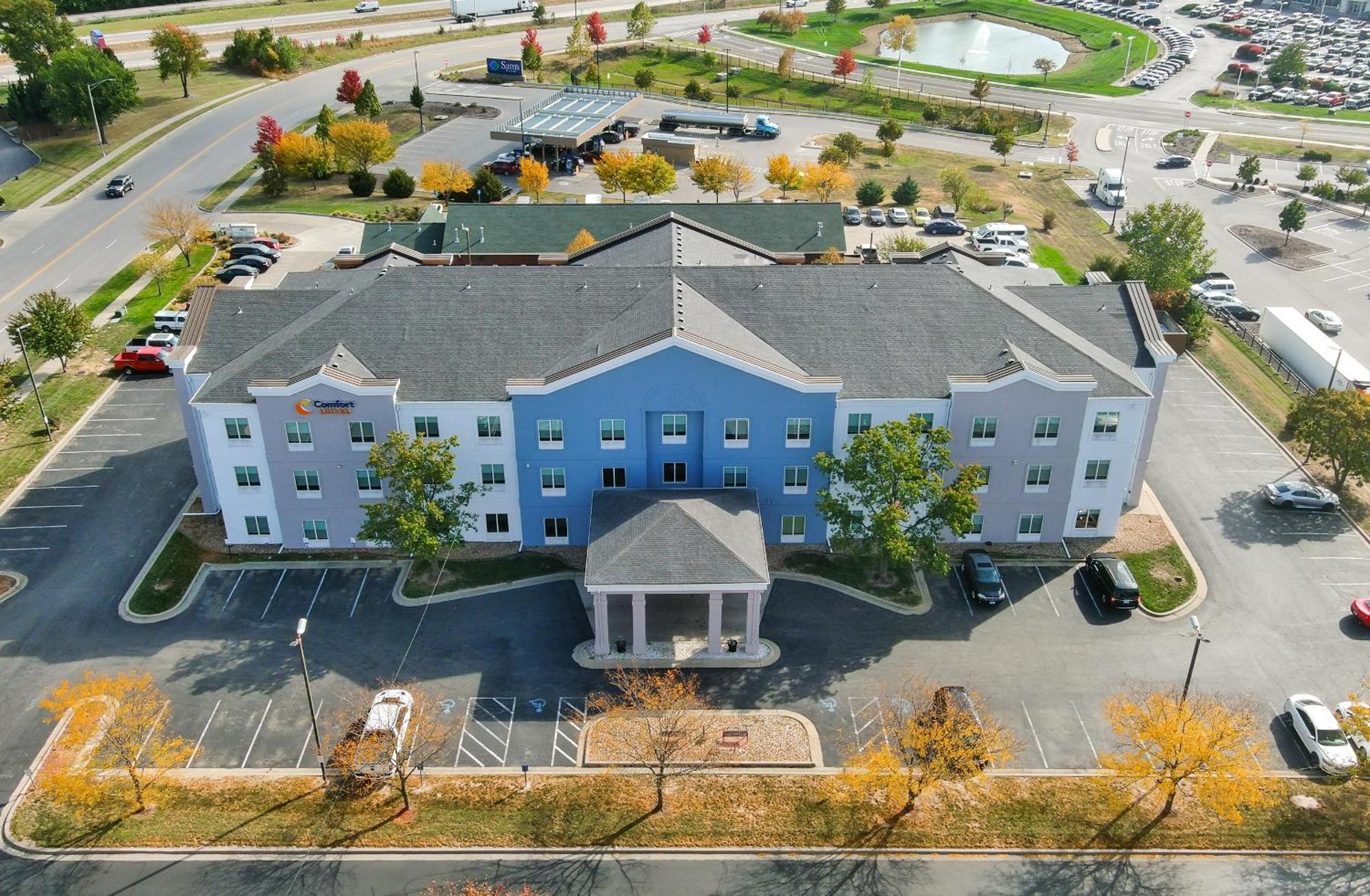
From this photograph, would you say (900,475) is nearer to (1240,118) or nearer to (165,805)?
(165,805)

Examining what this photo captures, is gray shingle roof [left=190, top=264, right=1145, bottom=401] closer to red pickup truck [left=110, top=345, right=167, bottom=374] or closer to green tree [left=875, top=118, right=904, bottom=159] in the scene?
red pickup truck [left=110, top=345, right=167, bottom=374]

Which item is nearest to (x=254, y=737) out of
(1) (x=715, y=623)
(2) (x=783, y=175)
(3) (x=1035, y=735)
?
(1) (x=715, y=623)

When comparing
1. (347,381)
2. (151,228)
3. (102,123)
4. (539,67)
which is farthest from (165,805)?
(539,67)

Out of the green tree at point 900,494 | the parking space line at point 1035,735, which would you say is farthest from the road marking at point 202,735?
the parking space line at point 1035,735

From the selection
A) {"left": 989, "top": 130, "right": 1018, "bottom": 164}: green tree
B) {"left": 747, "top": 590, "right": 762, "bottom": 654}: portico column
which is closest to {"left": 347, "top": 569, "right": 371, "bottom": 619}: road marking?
{"left": 747, "top": 590, "right": 762, "bottom": 654}: portico column

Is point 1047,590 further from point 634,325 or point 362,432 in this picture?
point 362,432
